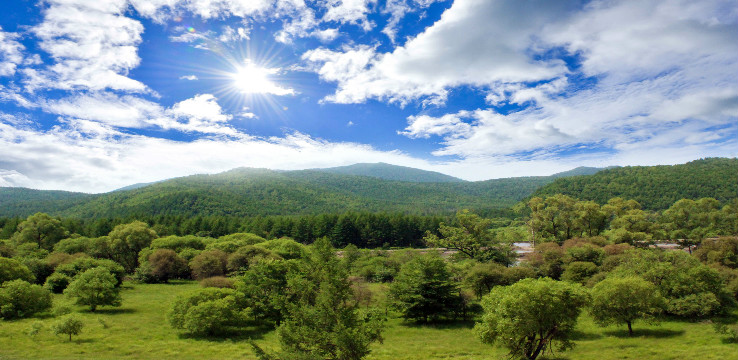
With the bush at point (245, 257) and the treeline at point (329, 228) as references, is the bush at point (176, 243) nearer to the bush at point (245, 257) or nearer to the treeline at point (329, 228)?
the bush at point (245, 257)

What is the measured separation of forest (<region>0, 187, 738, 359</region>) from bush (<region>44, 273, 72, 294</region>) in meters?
0.21

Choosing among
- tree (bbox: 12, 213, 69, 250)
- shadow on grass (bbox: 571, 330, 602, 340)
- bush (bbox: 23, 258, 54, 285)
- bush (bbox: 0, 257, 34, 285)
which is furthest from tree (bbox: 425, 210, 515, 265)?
tree (bbox: 12, 213, 69, 250)

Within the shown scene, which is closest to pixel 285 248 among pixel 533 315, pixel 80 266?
pixel 80 266

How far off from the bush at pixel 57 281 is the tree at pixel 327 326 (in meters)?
43.2

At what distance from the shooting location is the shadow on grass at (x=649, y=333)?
26.7 meters

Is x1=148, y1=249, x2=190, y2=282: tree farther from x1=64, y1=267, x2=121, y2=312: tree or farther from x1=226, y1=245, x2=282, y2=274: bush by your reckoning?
x1=64, y1=267, x2=121, y2=312: tree

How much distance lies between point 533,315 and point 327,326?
13.6 metres

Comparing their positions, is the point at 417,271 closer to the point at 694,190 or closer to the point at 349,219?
the point at 349,219

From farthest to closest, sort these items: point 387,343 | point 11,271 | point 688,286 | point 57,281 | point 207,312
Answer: point 57,281 < point 11,271 < point 688,286 < point 207,312 < point 387,343

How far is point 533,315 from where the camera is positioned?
2041cm

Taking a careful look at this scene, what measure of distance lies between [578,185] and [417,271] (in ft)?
481

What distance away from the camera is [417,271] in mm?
35625

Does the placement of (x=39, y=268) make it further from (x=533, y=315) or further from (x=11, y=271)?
(x=533, y=315)

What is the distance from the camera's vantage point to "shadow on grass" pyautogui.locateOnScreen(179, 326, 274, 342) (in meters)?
28.6
